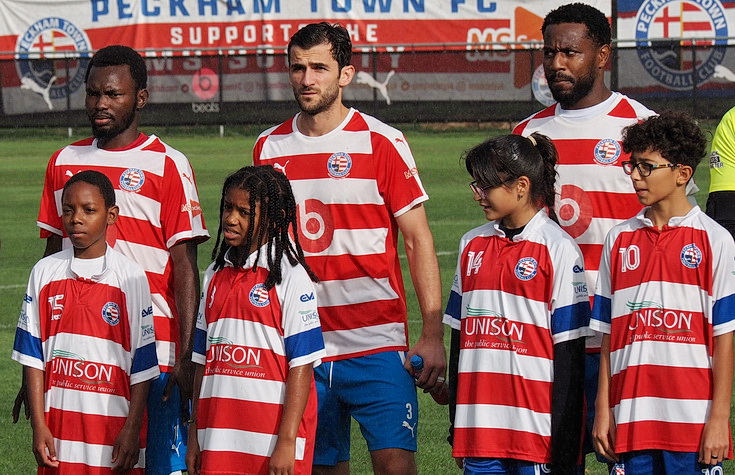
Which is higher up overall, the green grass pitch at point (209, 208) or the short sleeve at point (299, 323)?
the short sleeve at point (299, 323)

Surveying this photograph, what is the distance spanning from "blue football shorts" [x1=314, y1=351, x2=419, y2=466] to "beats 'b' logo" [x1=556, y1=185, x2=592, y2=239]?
0.89 m

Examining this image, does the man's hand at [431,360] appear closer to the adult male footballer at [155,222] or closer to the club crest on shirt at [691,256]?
the adult male footballer at [155,222]

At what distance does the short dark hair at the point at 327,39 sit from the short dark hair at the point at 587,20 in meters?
0.82

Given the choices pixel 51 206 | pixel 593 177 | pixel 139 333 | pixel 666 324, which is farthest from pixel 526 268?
pixel 51 206

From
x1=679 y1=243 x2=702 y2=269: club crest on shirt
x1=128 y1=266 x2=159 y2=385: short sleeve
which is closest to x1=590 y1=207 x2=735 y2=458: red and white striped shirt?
x1=679 y1=243 x2=702 y2=269: club crest on shirt

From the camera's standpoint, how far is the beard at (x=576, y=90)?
507 cm

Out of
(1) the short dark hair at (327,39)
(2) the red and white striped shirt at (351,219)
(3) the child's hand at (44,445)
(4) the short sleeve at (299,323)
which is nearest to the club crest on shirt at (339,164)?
(2) the red and white striped shirt at (351,219)

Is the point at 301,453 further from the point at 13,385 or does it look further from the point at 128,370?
the point at 13,385

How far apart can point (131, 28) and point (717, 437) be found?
23982mm

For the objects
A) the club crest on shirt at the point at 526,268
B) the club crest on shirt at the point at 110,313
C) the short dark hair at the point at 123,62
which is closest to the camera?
the club crest on shirt at the point at 526,268

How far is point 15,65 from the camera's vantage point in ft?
82.9

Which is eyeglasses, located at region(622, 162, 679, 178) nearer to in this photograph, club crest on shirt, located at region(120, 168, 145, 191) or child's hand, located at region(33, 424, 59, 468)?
club crest on shirt, located at region(120, 168, 145, 191)

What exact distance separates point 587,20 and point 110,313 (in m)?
2.23

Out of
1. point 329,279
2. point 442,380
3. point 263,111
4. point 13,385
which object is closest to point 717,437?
point 442,380
